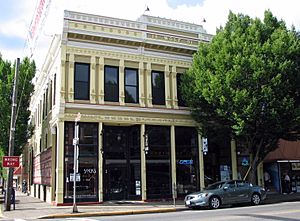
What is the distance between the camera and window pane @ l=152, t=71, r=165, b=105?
2577 centimetres

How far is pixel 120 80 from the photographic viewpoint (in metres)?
24.7

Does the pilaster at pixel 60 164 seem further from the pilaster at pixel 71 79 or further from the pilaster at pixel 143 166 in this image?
the pilaster at pixel 143 166

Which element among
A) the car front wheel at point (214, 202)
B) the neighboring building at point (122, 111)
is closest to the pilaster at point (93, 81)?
the neighboring building at point (122, 111)

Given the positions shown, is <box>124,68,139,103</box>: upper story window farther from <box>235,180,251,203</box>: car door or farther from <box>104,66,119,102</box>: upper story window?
<box>235,180,251,203</box>: car door

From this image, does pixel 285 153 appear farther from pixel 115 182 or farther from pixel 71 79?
pixel 71 79

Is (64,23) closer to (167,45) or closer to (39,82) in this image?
(167,45)

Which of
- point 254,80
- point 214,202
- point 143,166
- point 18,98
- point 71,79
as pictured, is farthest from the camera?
point 18,98

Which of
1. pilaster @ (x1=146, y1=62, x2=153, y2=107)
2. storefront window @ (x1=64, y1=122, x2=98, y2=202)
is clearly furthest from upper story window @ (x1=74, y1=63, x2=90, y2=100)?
pilaster @ (x1=146, y1=62, x2=153, y2=107)

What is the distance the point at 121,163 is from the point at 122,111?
338 centimetres

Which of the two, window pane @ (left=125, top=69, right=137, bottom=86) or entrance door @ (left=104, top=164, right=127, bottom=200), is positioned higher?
window pane @ (left=125, top=69, right=137, bottom=86)

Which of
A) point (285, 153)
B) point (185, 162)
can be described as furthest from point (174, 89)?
point (285, 153)

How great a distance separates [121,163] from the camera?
24344 millimetres

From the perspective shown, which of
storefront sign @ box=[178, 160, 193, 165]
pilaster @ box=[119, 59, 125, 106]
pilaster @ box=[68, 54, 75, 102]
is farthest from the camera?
storefront sign @ box=[178, 160, 193, 165]

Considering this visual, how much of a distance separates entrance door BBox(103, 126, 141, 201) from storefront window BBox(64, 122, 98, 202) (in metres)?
0.80
